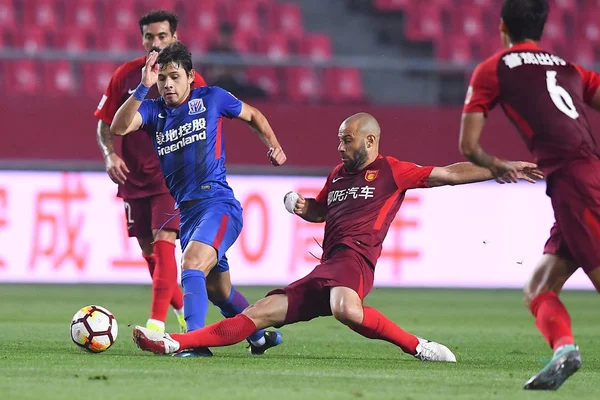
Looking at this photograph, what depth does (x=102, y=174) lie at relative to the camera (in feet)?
42.2

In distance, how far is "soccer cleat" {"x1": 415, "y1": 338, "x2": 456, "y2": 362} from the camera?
21.9ft

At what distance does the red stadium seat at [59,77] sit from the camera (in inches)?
520

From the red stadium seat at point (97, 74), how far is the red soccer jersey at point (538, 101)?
8.40 metres

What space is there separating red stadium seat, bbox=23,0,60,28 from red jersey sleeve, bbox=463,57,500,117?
11.2 meters

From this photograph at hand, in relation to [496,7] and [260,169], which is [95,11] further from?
[496,7]

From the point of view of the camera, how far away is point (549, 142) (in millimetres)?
5289

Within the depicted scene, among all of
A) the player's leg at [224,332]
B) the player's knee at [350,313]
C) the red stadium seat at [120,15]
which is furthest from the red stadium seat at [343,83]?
the player's knee at [350,313]

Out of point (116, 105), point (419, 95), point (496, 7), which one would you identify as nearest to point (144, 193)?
point (116, 105)

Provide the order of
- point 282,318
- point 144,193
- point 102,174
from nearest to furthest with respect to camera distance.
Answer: point 282,318 → point 144,193 → point 102,174

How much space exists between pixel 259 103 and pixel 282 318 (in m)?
7.24

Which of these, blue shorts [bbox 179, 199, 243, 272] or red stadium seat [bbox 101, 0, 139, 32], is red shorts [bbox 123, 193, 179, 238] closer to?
blue shorts [bbox 179, 199, 243, 272]

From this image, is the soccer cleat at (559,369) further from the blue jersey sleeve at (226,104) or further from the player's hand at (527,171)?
the blue jersey sleeve at (226,104)

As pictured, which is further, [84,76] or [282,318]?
[84,76]

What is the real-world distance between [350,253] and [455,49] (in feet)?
33.3
